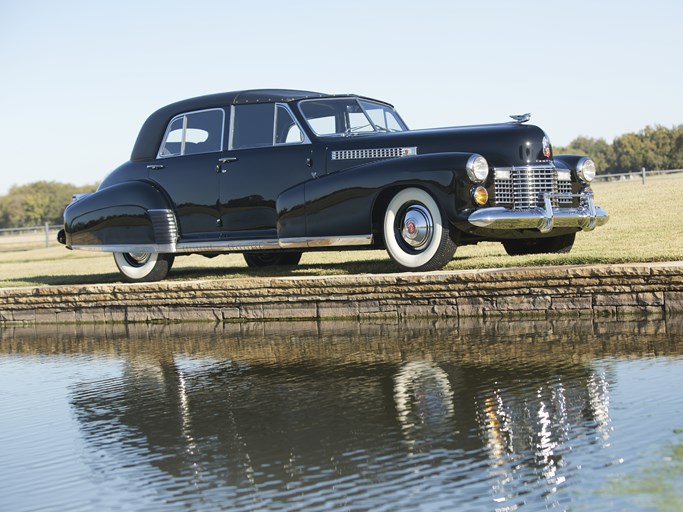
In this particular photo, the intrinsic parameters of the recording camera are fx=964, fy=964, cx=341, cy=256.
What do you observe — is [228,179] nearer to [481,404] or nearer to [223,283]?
[223,283]

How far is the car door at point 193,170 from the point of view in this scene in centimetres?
1076

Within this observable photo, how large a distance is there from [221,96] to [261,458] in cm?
716

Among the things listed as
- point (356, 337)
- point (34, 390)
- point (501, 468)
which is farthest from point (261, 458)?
point (356, 337)

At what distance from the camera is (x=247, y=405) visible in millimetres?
5641

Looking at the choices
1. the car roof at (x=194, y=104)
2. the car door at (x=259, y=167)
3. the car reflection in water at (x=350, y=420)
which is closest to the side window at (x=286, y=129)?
the car door at (x=259, y=167)

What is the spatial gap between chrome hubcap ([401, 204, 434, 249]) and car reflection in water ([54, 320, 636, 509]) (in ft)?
6.66

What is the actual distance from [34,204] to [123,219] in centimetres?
10945

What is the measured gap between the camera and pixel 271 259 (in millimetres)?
13008

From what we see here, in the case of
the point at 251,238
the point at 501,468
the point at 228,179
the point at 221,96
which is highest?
the point at 221,96

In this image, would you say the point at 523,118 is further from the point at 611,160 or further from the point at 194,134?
the point at 611,160

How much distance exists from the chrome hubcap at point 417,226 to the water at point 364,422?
1.40 metres

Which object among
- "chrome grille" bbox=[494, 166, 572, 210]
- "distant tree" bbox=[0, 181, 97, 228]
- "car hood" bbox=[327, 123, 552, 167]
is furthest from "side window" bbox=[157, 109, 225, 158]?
"distant tree" bbox=[0, 181, 97, 228]

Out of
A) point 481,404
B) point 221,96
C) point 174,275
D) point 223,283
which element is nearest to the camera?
point 481,404

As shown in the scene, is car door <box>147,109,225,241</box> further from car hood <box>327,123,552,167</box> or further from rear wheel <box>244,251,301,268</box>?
rear wheel <box>244,251,301,268</box>
